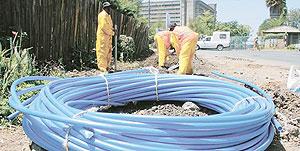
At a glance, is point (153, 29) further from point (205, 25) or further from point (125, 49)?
point (125, 49)

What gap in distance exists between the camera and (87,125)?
3070 mm

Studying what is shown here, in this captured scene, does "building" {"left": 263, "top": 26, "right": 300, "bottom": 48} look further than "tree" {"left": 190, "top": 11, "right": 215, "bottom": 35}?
No

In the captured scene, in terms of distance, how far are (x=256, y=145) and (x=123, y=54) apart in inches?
360

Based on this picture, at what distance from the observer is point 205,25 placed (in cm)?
6638

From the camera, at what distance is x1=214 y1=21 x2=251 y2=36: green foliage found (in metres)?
67.4

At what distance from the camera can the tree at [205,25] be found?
64.3 meters

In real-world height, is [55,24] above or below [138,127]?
above

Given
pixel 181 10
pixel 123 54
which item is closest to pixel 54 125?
pixel 123 54

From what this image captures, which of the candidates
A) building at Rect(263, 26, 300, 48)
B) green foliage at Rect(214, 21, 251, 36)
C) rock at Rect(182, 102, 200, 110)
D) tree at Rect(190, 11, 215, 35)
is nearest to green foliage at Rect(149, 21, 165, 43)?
tree at Rect(190, 11, 215, 35)

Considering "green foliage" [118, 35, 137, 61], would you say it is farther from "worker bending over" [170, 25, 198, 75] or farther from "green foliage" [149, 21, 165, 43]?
"green foliage" [149, 21, 165, 43]

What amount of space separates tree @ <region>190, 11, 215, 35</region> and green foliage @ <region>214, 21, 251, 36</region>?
3.64ft

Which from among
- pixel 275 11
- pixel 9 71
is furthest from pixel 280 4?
pixel 9 71

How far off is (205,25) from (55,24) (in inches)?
2331

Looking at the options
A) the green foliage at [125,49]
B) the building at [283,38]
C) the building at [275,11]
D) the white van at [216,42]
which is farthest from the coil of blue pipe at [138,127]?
the building at [275,11]
